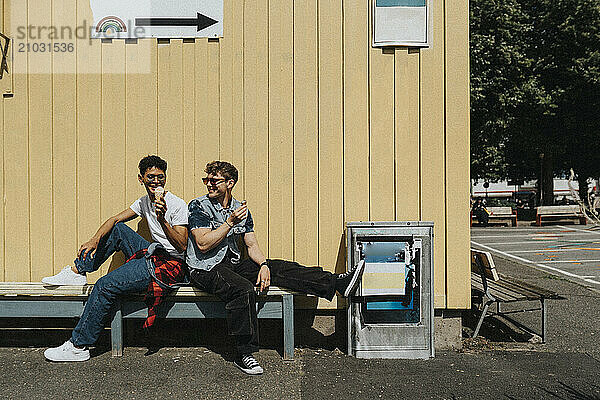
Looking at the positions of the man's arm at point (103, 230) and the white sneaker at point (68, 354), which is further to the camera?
the man's arm at point (103, 230)

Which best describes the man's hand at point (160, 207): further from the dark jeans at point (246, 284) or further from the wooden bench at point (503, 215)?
the wooden bench at point (503, 215)

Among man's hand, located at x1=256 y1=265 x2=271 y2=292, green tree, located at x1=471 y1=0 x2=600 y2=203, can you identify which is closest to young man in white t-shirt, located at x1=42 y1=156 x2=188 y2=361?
man's hand, located at x1=256 y1=265 x2=271 y2=292

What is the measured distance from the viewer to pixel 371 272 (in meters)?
5.19

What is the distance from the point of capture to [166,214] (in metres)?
5.23

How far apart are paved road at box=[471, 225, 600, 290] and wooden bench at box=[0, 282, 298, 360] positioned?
21.1ft

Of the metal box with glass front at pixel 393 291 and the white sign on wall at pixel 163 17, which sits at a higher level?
the white sign on wall at pixel 163 17

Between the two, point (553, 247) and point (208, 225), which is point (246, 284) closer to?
point (208, 225)

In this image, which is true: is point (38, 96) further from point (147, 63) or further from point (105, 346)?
point (105, 346)

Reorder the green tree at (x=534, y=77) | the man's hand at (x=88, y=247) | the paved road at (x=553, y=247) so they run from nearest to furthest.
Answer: the man's hand at (x=88, y=247) < the paved road at (x=553, y=247) < the green tree at (x=534, y=77)

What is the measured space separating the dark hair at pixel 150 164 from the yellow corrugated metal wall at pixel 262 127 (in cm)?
34

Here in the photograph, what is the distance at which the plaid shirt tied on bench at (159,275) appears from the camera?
5.05 meters

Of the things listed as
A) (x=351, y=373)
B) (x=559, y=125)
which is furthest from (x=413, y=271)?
(x=559, y=125)

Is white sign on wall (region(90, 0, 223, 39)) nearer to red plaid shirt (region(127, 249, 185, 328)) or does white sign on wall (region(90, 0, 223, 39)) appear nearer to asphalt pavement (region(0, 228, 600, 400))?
red plaid shirt (region(127, 249, 185, 328))

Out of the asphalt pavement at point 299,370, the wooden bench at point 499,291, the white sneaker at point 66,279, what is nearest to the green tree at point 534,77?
the wooden bench at point 499,291
